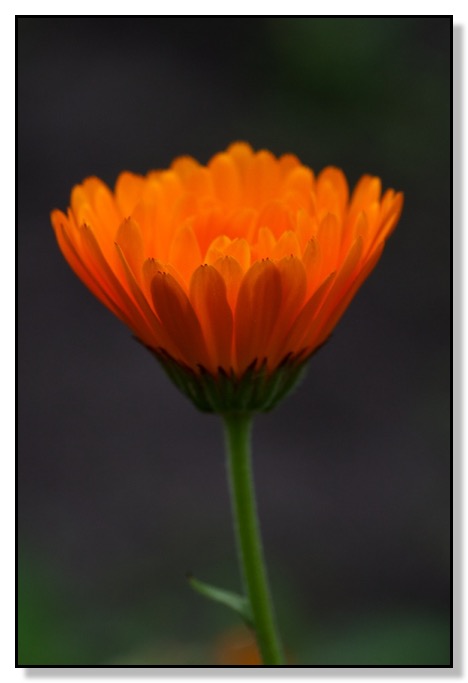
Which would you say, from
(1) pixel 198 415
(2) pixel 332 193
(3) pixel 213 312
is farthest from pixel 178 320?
(1) pixel 198 415

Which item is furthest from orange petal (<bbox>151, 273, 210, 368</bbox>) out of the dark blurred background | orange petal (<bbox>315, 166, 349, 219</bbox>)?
the dark blurred background

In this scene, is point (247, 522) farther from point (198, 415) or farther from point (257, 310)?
point (198, 415)

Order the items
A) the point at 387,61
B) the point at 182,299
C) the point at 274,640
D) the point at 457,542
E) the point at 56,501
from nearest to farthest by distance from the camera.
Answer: the point at 182,299 → the point at 274,640 → the point at 457,542 → the point at 387,61 → the point at 56,501

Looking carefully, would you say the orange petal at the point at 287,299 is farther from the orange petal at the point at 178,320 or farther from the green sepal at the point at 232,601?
the green sepal at the point at 232,601

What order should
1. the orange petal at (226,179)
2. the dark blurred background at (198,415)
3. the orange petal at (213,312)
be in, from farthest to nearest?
the dark blurred background at (198,415), the orange petal at (226,179), the orange petal at (213,312)

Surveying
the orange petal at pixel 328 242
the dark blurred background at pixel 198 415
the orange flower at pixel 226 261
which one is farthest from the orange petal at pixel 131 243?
the dark blurred background at pixel 198 415

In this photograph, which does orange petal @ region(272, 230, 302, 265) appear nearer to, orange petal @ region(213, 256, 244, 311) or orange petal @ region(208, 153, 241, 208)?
orange petal @ region(213, 256, 244, 311)
